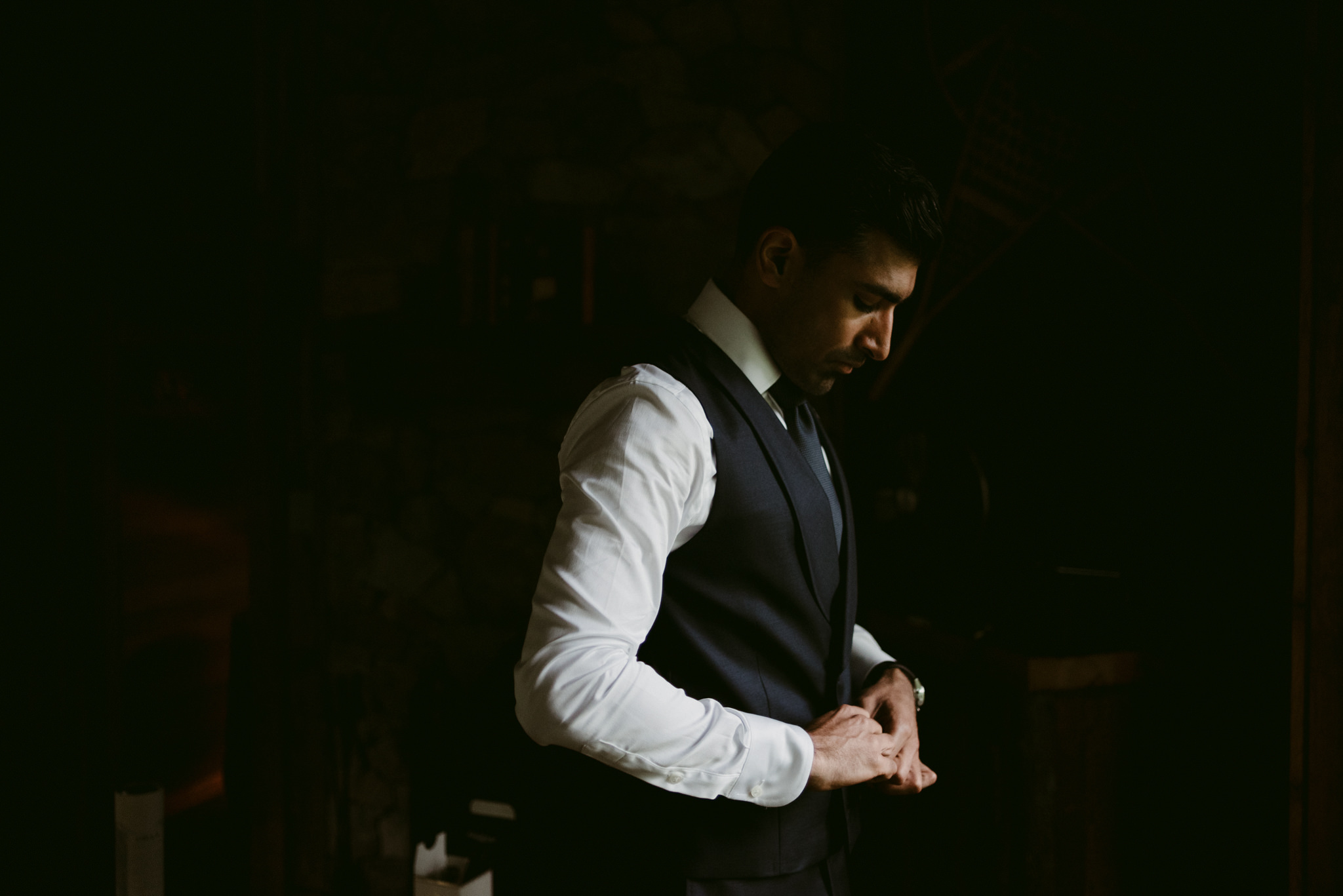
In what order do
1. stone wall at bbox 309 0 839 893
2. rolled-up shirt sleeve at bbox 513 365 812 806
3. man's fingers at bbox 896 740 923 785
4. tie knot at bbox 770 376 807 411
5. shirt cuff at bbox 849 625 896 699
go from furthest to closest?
stone wall at bbox 309 0 839 893, shirt cuff at bbox 849 625 896 699, tie knot at bbox 770 376 807 411, man's fingers at bbox 896 740 923 785, rolled-up shirt sleeve at bbox 513 365 812 806

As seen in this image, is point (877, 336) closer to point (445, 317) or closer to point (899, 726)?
point (899, 726)

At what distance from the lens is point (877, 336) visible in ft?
3.64

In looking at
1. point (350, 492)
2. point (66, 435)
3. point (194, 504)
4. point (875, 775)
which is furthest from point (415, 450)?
point (875, 775)

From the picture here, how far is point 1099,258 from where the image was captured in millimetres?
1943

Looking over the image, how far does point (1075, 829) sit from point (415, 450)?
2.10 m

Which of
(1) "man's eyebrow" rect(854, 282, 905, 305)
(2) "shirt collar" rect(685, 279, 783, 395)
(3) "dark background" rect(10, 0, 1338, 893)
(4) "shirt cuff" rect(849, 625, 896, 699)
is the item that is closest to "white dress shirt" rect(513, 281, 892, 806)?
(2) "shirt collar" rect(685, 279, 783, 395)

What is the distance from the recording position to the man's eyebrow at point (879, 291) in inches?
41.1

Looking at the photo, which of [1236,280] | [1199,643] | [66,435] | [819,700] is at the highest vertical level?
[1236,280]

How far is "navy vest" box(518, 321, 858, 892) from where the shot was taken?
0.95 meters

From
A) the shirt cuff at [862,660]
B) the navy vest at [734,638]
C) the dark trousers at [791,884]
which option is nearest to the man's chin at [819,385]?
the navy vest at [734,638]

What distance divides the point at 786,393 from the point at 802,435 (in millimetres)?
68

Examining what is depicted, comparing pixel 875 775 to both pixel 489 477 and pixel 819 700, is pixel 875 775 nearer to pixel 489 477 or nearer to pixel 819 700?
pixel 819 700

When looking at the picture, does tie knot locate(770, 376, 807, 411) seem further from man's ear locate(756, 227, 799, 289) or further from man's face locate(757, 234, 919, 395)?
man's ear locate(756, 227, 799, 289)

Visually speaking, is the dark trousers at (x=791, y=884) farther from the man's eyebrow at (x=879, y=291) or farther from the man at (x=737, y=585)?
the man's eyebrow at (x=879, y=291)
